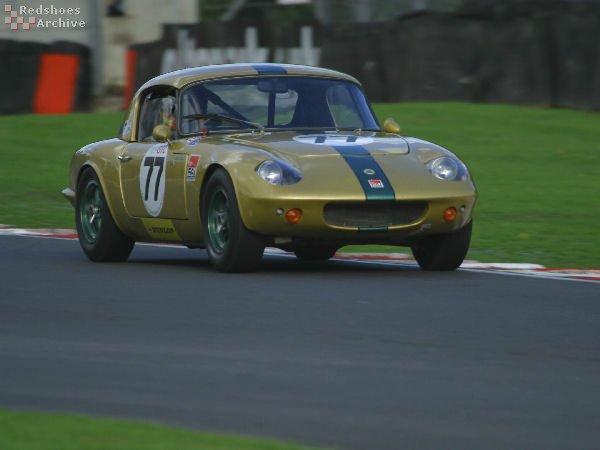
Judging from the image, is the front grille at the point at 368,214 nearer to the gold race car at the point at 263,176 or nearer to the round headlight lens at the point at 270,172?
the gold race car at the point at 263,176

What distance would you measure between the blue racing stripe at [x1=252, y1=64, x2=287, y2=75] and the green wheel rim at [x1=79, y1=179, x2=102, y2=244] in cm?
153

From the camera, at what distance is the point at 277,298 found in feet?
25.1

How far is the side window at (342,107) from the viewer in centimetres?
1001

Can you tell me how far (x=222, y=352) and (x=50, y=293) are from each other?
2420mm

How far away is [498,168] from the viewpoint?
753 inches

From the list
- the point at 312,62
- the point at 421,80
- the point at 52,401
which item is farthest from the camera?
the point at 312,62

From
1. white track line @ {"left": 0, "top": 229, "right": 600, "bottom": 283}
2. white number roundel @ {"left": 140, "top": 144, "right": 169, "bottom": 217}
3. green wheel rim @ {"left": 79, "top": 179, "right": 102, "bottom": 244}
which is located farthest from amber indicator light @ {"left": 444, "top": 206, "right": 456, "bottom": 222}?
green wheel rim @ {"left": 79, "top": 179, "right": 102, "bottom": 244}

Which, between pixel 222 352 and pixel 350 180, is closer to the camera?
pixel 222 352

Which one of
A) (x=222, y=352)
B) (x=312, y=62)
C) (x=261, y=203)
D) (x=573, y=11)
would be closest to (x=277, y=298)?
(x=261, y=203)

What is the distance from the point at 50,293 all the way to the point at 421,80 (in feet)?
52.3

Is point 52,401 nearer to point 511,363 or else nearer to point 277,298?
point 511,363

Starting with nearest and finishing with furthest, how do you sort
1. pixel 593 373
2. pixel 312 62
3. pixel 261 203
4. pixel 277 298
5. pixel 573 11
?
pixel 593 373, pixel 277 298, pixel 261 203, pixel 573 11, pixel 312 62

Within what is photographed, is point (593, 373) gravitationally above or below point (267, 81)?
below

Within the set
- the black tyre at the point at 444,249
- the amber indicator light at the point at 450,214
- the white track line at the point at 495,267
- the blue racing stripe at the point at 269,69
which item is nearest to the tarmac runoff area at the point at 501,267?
the white track line at the point at 495,267
